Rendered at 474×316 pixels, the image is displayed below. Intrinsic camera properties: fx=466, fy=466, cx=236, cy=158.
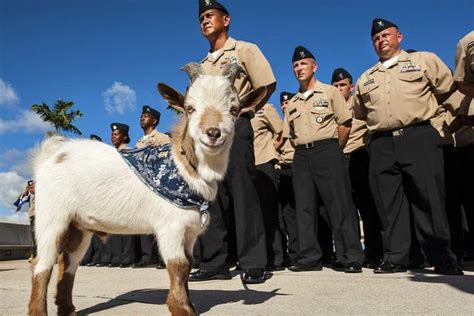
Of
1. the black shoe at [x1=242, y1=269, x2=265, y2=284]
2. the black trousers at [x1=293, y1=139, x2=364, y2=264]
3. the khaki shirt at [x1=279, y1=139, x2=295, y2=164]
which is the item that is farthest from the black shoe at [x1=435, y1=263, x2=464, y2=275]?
the khaki shirt at [x1=279, y1=139, x2=295, y2=164]

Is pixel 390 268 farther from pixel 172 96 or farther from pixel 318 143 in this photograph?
pixel 172 96

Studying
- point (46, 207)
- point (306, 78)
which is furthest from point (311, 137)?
point (46, 207)

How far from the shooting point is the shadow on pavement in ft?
12.6

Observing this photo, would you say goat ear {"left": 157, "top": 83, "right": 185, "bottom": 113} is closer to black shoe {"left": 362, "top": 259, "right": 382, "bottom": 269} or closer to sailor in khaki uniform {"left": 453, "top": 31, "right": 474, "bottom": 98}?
sailor in khaki uniform {"left": 453, "top": 31, "right": 474, "bottom": 98}

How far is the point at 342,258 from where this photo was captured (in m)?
6.26

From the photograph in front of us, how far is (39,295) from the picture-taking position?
3359mm

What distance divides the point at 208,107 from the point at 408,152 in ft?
9.72

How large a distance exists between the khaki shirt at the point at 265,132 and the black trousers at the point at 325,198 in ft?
3.15

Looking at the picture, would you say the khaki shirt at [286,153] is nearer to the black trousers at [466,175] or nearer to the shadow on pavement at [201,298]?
the black trousers at [466,175]

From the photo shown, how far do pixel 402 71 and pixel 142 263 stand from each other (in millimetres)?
6080

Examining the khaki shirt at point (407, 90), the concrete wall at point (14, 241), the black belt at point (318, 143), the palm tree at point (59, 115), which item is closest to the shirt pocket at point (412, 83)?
the khaki shirt at point (407, 90)

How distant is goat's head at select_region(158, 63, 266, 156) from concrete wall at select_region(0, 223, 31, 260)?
502 inches

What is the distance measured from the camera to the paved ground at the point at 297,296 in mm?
3471

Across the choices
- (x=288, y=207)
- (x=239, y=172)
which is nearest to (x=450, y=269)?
(x=239, y=172)
